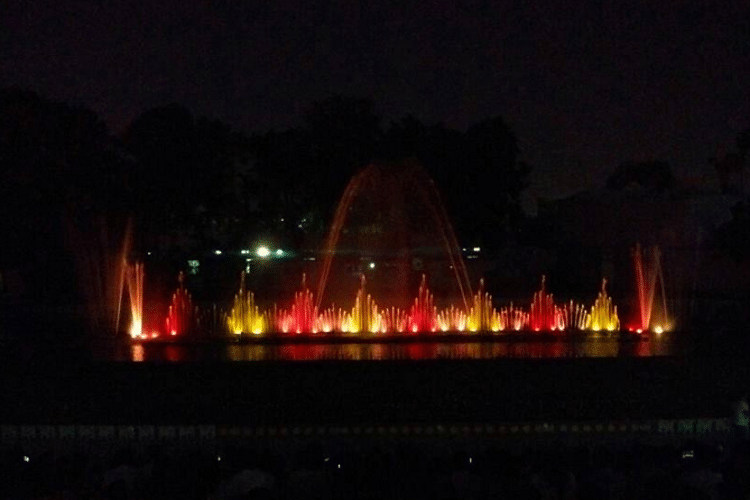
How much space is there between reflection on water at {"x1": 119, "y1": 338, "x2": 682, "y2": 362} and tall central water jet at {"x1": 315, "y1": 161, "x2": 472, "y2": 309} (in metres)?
9.30

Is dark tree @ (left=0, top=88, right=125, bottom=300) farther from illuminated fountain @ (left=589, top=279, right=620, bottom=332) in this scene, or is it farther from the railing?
the railing

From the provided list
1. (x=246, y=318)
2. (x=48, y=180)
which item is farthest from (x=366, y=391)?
(x=48, y=180)

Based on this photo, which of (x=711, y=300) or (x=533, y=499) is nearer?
(x=533, y=499)

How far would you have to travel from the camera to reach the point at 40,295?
88.2ft

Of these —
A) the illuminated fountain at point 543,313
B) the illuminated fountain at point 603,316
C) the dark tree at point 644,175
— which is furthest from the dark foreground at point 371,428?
the dark tree at point 644,175

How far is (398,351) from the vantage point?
17.5m

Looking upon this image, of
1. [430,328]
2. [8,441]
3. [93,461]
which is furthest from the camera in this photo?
[430,328]

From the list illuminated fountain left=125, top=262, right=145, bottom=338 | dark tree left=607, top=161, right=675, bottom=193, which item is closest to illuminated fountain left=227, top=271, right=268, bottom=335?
illuminated fountain left=125, top=262, right=145, bottom=338

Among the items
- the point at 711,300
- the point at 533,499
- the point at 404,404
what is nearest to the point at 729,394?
the point at 404,404

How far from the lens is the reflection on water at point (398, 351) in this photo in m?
16.6

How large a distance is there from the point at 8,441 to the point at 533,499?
6.74 meters

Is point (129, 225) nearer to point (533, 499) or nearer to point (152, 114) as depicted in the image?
point (152, 114)

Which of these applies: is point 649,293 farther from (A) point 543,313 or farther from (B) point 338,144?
(B) point 338,144

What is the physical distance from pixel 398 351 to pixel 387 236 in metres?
12.5
